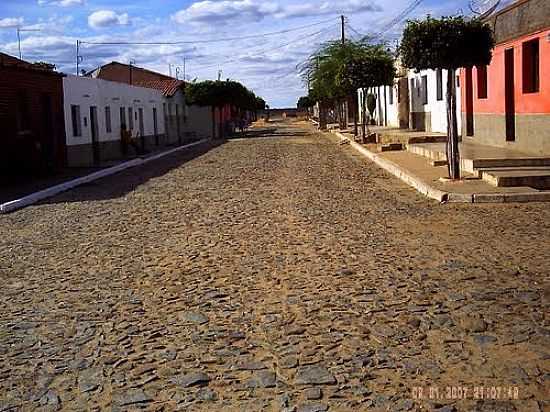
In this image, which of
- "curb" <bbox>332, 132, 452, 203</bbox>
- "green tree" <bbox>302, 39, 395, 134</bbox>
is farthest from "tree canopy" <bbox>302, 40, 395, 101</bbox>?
"curb" <bbox>332, 132, 452, 203</bbox>

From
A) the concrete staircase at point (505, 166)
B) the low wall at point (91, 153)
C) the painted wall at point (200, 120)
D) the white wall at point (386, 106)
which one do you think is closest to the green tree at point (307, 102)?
the painted wall at point (200, 120)

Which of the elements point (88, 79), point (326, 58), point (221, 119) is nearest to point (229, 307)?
point (88, 79)

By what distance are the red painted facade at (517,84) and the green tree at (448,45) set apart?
3.47 metres

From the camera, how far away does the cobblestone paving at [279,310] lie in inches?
191

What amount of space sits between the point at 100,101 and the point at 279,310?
2815 centimetres

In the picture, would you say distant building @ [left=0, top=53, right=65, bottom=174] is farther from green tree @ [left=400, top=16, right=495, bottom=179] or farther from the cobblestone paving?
green tree @ [left=400, top=16, right=495, bottom=179]

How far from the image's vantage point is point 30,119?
80.8 feet

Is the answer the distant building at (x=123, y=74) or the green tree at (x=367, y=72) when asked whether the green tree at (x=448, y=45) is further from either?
the distant building at (x=123, y=74)

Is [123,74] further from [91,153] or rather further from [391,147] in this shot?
[391,147]

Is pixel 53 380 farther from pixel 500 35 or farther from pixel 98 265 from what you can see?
pixel 500 35

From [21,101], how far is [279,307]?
19592 mm

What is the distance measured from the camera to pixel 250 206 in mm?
14188

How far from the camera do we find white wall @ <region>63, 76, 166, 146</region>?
29.0 metres

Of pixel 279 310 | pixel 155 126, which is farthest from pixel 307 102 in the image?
pixel 279 310
